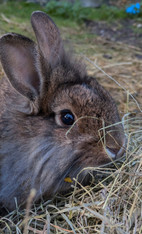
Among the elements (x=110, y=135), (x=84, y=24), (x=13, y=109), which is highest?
(x=84, y=24)

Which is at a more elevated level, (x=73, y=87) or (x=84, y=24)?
(x=84, y=24)

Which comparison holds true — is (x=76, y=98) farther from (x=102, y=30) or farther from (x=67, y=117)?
(x=102, y=30)

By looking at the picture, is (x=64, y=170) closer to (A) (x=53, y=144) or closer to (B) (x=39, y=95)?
(A) (x=53, y=144)

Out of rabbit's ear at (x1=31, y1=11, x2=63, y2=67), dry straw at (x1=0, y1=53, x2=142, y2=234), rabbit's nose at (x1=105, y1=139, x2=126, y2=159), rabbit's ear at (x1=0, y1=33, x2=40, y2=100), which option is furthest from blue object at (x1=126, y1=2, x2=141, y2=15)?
rabbit's nose at (x1=105, y1=139, x2=126, y2=159)

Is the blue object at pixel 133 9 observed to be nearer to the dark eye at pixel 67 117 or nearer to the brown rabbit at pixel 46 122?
the brown rabbit at pixel 46 122

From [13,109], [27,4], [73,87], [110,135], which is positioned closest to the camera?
[110,135]

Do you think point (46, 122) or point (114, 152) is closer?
point (114, 152)

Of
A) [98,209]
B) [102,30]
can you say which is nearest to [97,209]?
[98,209]

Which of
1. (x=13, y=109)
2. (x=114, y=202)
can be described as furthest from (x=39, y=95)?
(x=114, y=202)
